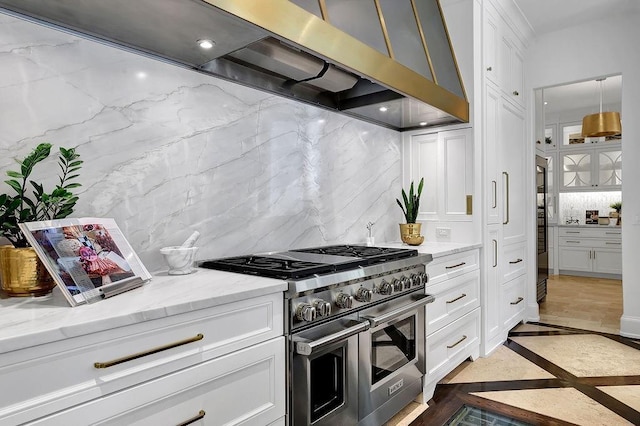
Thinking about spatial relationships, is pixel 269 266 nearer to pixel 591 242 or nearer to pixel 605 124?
pixel 605 124

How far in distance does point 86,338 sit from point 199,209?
984 millimetres

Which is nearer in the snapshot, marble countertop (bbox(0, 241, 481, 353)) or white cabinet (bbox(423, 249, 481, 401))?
marble countertop (bbox(0, 241, 481, 353))

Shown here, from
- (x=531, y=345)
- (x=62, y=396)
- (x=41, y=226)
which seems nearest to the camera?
(x=62, y=396)

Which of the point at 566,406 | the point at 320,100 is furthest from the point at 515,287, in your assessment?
the point at 320,100

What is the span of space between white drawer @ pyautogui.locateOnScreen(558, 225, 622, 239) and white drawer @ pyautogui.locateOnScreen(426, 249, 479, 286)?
16.4ft

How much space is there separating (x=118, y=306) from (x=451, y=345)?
2.21 meters

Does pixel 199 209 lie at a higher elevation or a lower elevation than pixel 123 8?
lower

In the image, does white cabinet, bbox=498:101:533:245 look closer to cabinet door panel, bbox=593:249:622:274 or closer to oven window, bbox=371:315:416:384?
oven window, bbox=371:315:416:384

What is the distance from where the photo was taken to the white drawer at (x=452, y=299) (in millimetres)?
2424

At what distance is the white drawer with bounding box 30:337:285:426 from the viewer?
39.0 inches

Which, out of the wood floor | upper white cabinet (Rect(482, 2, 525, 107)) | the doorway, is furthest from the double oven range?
the doorway

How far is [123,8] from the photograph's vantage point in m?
1.32

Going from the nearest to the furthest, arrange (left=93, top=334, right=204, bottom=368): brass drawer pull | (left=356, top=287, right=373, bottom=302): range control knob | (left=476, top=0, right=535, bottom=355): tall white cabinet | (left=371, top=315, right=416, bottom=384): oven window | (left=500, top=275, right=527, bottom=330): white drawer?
1. (left=93, top=334, right=204, bottom=368): brass drawer pull
2. (left=356, top=287, right=373, bottom=302): range control knob
3. (left=371, top=315, right=416, bottom=384): oven window
4. (left=476, top=0, right=535, bottom=355): tall white cabinet
5. (left=500, top=275, right=527, bottom=330): white drawer

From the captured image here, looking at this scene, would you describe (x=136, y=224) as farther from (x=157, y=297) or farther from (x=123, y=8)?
(x=123, y=8)
